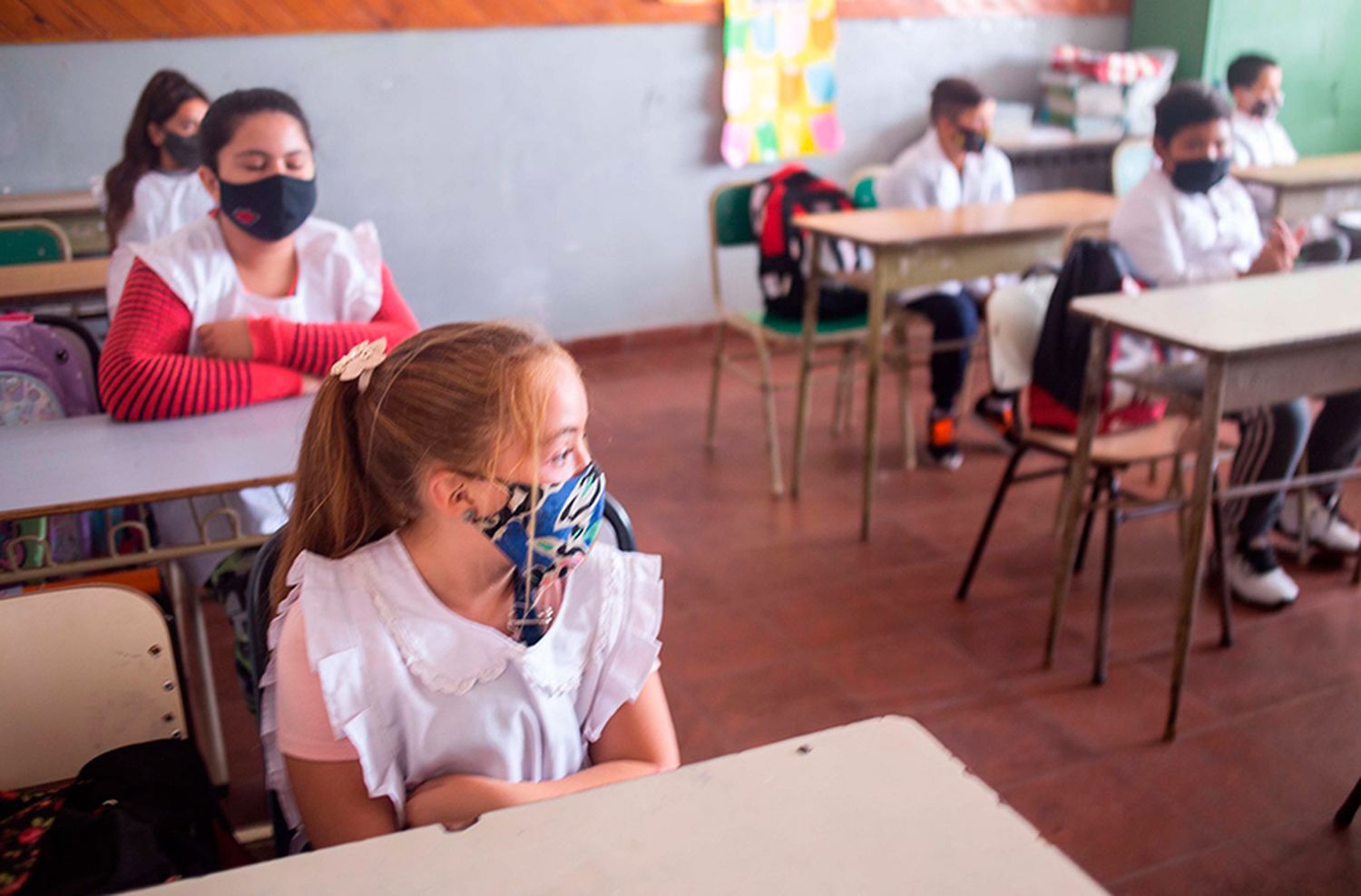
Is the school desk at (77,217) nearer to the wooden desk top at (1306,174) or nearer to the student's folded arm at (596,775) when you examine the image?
the student's folded arm at (596,775)

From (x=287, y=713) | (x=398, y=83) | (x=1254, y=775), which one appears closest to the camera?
(x=287, y=713)

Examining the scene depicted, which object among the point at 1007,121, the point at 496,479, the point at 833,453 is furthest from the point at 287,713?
the point at 1007,121

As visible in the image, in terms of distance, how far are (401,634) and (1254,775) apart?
168cm

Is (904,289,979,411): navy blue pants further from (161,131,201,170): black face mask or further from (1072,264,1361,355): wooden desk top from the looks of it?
(161,131,201,170): black face mask

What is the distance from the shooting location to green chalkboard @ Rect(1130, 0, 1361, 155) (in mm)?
5316

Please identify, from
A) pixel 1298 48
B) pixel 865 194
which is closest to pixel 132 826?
pixel 865 194

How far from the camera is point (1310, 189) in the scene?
362 cm

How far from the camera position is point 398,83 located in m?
4.35

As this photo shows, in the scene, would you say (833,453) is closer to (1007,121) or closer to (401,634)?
(1007,121)

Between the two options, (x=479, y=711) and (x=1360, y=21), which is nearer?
(x=479, y=711)

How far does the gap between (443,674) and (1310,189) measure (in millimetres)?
3431

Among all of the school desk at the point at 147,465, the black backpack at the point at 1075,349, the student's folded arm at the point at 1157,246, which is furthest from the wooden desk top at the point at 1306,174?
the school desk at the point at 147,465

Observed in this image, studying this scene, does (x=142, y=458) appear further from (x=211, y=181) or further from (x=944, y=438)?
(x=944, y=438)

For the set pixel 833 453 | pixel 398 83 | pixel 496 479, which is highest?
pixel 398 83
